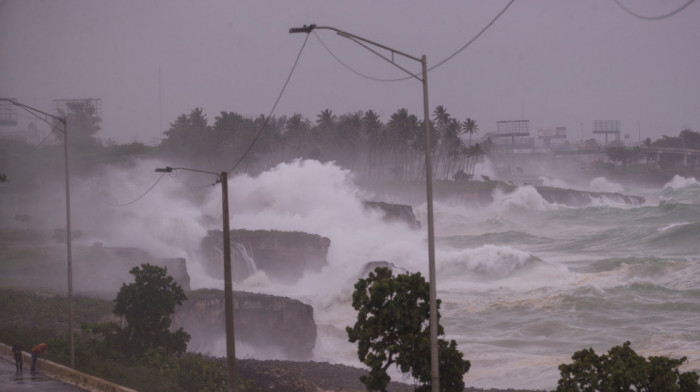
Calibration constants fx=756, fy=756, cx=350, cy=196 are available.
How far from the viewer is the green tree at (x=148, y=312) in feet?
90.7

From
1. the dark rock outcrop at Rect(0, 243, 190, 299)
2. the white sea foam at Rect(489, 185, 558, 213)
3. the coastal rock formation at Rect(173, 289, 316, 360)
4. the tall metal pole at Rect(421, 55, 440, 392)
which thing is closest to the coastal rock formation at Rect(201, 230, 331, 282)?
the dark rock outcrop at Rect(0, 243, 190, 299)

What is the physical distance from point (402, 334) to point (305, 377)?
12607 mm

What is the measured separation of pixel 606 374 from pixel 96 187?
87.5 m

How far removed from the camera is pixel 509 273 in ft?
212

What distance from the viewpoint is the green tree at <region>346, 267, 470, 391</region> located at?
640 inches

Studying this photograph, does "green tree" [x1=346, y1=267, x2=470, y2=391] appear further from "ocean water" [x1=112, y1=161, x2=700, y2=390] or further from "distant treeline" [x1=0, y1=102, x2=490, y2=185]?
"distant treeline" [x1=0, y1=102, x2=490, y2=185]

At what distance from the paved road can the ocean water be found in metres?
14.3

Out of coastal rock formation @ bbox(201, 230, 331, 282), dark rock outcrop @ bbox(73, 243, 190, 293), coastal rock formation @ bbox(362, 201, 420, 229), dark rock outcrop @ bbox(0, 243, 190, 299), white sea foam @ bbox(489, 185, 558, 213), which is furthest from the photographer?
white sea foam @ bbox(489, 185, 558, 213)

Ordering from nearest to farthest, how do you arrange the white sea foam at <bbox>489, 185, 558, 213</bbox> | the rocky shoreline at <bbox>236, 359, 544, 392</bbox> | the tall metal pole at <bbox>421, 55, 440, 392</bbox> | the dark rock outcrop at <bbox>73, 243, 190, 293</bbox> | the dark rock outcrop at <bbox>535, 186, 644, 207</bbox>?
the tall metal pole at <bbox>421, 55, 440, 392</bbox>
the rocky shoreline at <bbox>236, 359, 544, 392</bbox>
the dark rock outcrop at <bbox>73, 243, 190, 293</bbox>
the white sea foam at <bbox>489, 185, 558, 213</bbox>
the dark rock outcrop at <bbox>535, 186, 644, 207</bbox>

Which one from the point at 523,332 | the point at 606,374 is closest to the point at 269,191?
the point at 523,332

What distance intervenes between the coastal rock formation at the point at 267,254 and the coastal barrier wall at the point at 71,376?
110 feet

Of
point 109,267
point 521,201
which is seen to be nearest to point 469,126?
point 521,201

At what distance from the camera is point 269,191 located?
93750mm

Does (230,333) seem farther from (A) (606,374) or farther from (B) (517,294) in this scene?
(B) (517,294)
